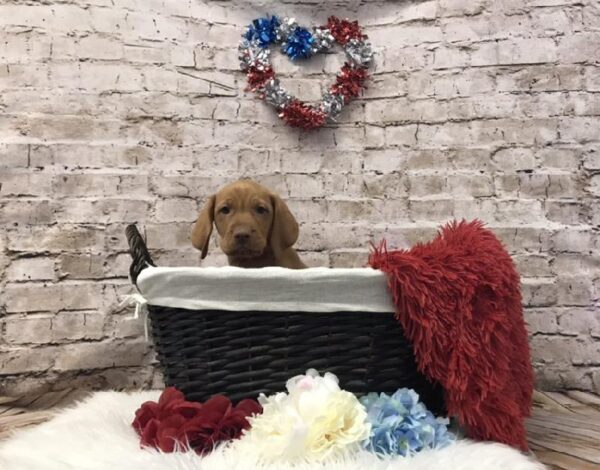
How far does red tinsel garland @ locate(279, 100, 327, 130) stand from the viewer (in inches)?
73.6

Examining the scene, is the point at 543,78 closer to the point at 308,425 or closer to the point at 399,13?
the point at 399,13

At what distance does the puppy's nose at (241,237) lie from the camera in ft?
4.72

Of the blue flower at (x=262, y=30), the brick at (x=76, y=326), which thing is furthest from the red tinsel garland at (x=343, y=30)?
the brick at (x=76, y=326)

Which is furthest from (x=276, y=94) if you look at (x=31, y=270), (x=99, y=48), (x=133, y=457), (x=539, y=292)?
(x=133, y=457)

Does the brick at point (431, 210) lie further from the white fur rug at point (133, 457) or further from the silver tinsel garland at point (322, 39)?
the white fur rug at point (133, 457)

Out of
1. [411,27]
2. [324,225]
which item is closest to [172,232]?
[324,225]

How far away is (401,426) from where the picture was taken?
1.00 meters

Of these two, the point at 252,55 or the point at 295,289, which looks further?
the point at 252,55

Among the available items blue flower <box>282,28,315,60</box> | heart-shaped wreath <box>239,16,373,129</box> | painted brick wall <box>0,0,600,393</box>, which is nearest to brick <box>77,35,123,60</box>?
painted brick wall <box>0,0,600,393</box>

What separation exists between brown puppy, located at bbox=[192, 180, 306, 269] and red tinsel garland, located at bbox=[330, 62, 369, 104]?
0.52 m

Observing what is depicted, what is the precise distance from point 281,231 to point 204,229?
0.19m

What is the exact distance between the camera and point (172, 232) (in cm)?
182

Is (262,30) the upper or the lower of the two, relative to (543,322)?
upper

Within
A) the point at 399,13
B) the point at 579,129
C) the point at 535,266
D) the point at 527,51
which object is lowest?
the point at 535,266
